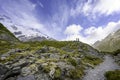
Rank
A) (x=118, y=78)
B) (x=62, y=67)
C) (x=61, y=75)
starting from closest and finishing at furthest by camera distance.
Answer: (x=118, y=78) → (x=61, y=75) → (x=62, y=67)

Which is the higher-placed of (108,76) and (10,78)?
(108,76)

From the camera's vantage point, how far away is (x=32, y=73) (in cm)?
2830

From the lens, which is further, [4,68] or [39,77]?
[4,68]

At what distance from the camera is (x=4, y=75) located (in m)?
28.2

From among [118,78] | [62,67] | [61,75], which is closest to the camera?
[118,78]

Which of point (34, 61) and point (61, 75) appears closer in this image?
point (61, 75)

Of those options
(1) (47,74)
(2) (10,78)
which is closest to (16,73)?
(2) (10,78)

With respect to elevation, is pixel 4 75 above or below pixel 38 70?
below

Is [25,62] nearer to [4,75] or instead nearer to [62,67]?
[4,75]

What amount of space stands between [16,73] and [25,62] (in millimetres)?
4645

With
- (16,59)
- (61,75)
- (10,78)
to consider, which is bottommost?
(10,78)

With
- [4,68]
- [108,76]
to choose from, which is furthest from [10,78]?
[108,76]

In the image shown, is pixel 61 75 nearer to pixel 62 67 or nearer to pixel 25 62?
pixel 62 67

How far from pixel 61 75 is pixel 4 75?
1085 centimetres
